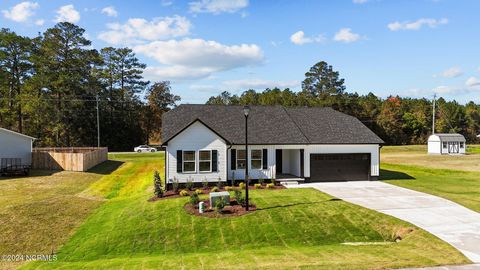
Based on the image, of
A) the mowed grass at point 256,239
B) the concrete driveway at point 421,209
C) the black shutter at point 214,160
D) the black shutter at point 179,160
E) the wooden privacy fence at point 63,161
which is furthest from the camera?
the wooden privacy fence at point 63,161

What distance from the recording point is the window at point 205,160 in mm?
23906

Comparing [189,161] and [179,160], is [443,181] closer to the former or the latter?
[189,161]

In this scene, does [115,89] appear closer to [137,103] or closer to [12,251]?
[137,103]

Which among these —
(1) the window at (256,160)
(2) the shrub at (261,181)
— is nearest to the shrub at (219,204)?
(2) the shrub at (261,181)

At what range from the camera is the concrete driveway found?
13.8 m

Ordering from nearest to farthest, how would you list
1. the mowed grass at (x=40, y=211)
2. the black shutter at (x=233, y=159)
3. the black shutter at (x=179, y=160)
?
the mowed grass at (x=40, y=211) → the black shutter at (x=179, y=160) → the black shutter at (x=233, y=159)

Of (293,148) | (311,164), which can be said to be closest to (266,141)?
(293,148)

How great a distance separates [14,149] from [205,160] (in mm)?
23484

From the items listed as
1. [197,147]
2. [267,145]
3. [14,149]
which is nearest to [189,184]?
[197,147]

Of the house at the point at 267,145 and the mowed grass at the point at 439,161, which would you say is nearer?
the house at the point at 267,145

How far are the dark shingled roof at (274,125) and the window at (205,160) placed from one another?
65.1 inches

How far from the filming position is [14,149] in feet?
116

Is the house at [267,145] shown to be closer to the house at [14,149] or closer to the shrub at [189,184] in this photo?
the shrub at [189,184]

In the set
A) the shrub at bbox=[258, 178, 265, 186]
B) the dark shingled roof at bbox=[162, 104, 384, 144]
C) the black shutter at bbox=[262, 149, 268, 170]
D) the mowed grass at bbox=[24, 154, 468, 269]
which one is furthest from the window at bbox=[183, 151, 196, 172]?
the black shutter at bbox=[262, 149, 268, 170]
